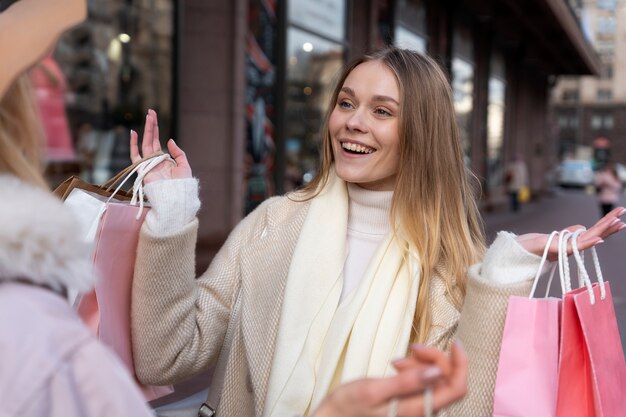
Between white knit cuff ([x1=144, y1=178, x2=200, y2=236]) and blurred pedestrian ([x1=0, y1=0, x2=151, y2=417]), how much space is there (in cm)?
88

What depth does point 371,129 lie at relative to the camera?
2.19m

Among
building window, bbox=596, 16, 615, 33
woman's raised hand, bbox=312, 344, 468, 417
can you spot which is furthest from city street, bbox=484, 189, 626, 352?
building window, bbox=596, 16, 615, 33

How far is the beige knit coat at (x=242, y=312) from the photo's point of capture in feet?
5.95

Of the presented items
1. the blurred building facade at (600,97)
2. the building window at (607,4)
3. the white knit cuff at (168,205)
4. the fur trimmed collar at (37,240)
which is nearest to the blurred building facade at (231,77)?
the white knit cuff at (168,205)

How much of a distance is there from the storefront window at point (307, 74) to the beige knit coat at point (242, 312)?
25.2 feet

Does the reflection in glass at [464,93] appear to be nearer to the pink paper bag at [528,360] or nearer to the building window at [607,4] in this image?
the pink paper bag at [528,360]

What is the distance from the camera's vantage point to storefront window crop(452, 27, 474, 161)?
17.8m

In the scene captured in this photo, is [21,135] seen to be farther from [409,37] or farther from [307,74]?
[409,37]

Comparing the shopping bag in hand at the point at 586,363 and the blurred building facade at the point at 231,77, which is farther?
the blurred building facade at the point at 231,77

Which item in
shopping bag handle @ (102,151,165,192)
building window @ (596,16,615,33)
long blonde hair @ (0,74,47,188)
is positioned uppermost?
building window @ (596,16,615,33)

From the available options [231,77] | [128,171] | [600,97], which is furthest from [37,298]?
[600,97]

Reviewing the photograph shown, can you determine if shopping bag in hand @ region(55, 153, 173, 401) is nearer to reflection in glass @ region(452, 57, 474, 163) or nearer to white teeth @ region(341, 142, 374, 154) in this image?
white teeth @ region(341, 142, 374, 154)

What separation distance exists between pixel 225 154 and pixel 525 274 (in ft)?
23.5

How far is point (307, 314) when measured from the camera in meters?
2.03
